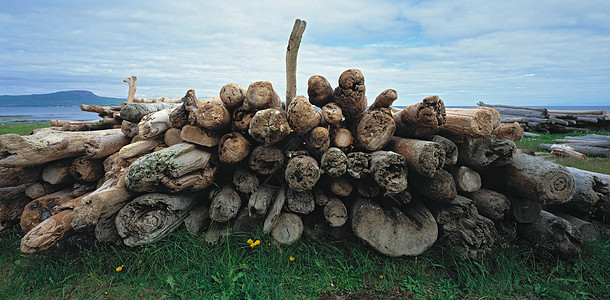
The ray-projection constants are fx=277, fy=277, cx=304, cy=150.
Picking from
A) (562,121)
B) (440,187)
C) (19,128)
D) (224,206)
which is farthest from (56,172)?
(19,128)

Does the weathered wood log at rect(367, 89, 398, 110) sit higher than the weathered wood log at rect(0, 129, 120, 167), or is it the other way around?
the weathered wood log at rect(367, 89, 398, 110)

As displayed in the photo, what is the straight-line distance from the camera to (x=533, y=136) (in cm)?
1323

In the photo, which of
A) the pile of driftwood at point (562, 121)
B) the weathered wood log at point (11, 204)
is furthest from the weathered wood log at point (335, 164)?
the pile of driftwood at point (562, 121)

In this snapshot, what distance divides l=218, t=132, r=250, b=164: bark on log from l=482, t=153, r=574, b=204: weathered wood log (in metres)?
3.05

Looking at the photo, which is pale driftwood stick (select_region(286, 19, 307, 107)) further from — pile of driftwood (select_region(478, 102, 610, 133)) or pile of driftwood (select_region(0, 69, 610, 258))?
pile of driftwood (select_region(478, 102, 610, 133))

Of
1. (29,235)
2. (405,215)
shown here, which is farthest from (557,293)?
(29,235)

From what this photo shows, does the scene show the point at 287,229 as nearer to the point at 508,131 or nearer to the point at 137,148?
the point at 137,148

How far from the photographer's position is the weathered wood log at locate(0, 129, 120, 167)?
3059mm

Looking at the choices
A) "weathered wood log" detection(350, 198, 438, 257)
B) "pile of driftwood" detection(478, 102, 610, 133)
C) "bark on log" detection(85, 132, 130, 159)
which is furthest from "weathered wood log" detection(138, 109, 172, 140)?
"pile of driftwood" detection(478, 102, 610, 133)

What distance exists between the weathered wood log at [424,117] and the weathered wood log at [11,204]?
17.3 feet

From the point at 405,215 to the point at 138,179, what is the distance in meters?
2.90

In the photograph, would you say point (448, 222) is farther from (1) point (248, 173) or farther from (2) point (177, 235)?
(2) point (177, 235)

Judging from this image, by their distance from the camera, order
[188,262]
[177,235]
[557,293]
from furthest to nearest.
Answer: [177,235]
[188,262]
[557,293]

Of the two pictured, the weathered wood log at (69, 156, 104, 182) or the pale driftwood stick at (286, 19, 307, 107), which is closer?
the pale driftwood stick at (286, 19, 307, 107)
